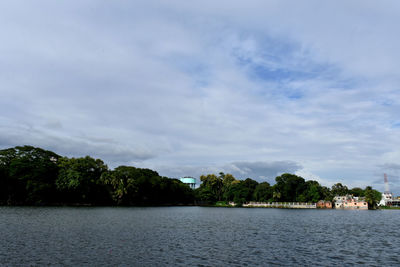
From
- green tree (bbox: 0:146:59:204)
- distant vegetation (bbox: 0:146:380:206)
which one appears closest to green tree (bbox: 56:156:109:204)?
distant vegetation (bbox: 0:146:380:206)

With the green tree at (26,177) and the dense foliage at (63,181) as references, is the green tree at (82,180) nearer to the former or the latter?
the dense foliage at (63,181)

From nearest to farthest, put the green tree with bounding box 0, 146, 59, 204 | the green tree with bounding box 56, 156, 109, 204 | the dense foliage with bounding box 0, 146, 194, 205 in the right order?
the green tree with bounding box 0, 146, 59, 204, the dense foliage with bounding box 0, 146, 194, 205, the green tree with bounding box 56, 156, 109, 204

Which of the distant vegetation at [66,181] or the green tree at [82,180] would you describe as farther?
the green tree at [82,180]

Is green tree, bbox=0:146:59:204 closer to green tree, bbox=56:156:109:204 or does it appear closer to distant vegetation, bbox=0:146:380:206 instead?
distant vegetation, bbox=0:146:380:206

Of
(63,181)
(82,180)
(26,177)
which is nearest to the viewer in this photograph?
(26,177)

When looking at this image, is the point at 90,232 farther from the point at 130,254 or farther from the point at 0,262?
the point at 0,262

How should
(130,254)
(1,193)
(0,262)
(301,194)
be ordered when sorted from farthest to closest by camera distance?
1. (301,194)
2. (1,193)
3. (130,254)
4. (0,262)

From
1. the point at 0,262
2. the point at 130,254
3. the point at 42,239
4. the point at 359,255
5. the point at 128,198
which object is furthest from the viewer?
the point at 128,198

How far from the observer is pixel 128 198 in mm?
142625

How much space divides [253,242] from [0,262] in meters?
27.3

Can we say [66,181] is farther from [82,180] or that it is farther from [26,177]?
[26,177]

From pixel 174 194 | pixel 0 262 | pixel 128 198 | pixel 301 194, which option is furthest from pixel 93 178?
pixel 301 194

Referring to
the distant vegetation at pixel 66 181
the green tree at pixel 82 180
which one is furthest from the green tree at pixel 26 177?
the green tree at pixel 82 180

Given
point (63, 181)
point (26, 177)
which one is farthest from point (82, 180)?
point (26, 177)
